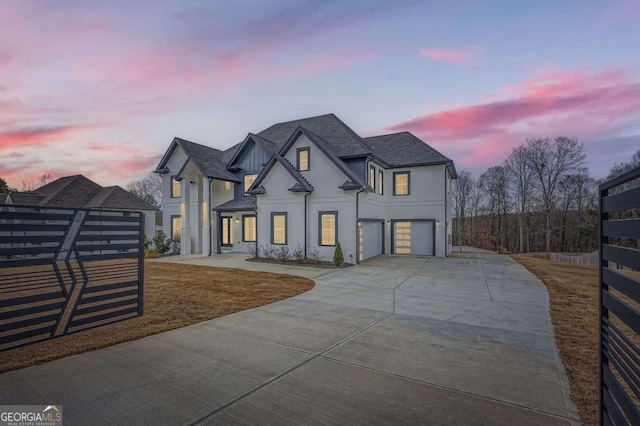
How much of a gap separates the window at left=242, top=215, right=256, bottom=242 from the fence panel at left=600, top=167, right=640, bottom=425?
1865 centimetres

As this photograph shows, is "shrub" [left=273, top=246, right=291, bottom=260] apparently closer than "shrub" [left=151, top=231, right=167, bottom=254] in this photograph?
Yes

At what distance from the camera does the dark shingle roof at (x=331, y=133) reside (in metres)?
17.1

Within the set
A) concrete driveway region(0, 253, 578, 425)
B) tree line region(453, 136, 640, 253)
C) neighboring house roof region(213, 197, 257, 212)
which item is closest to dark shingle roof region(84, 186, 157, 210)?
neighboring house roof region(213, 197, 257, 212)

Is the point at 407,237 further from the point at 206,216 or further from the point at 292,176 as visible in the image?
the point at 206,216

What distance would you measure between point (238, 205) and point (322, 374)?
16.8 meters

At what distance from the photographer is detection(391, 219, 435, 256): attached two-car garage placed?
736 inches

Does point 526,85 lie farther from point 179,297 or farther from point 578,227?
point 578,227

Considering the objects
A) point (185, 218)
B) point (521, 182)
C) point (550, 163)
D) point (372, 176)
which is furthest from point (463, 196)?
point (185, 218)

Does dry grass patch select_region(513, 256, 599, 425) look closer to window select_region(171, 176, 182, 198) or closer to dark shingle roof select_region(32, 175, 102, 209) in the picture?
window select_region(171, 176, 182, 198)

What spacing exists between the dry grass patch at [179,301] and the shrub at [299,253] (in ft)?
10.7

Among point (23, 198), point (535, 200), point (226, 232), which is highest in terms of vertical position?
point (535, 200)

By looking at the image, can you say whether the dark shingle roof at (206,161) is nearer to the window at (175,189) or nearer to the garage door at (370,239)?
the window at (175,189)

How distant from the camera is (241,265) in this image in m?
14.6

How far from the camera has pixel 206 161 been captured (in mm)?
20422
